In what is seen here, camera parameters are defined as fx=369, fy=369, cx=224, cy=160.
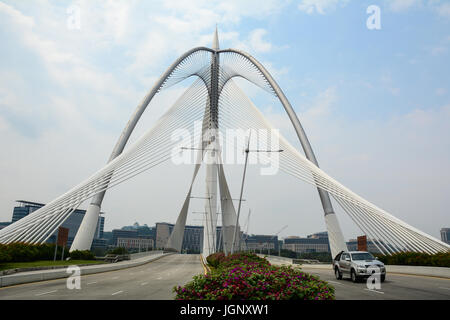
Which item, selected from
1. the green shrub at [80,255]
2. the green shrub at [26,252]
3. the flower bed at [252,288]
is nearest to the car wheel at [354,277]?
the flower bed at [252,288]

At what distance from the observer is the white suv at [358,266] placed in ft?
57.6

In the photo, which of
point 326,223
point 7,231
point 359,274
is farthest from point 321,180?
point 7,231

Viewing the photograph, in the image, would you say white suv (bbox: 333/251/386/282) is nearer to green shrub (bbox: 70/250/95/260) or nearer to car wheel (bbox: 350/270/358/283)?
car wheel (bbox: 350/270/358/283)

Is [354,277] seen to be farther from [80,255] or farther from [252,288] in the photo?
[80,255]

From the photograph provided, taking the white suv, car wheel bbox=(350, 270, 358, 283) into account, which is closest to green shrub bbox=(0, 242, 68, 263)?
the white suv

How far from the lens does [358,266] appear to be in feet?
58.1

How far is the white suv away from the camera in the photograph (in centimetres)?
1756

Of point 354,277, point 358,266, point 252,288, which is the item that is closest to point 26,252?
point 354,277

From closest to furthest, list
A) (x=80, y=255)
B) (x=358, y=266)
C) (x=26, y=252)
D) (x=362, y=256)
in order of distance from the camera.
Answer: (x=358, y=266) < (x=362, y=256) < (x=26, y=252) < (x=80, y=255)
